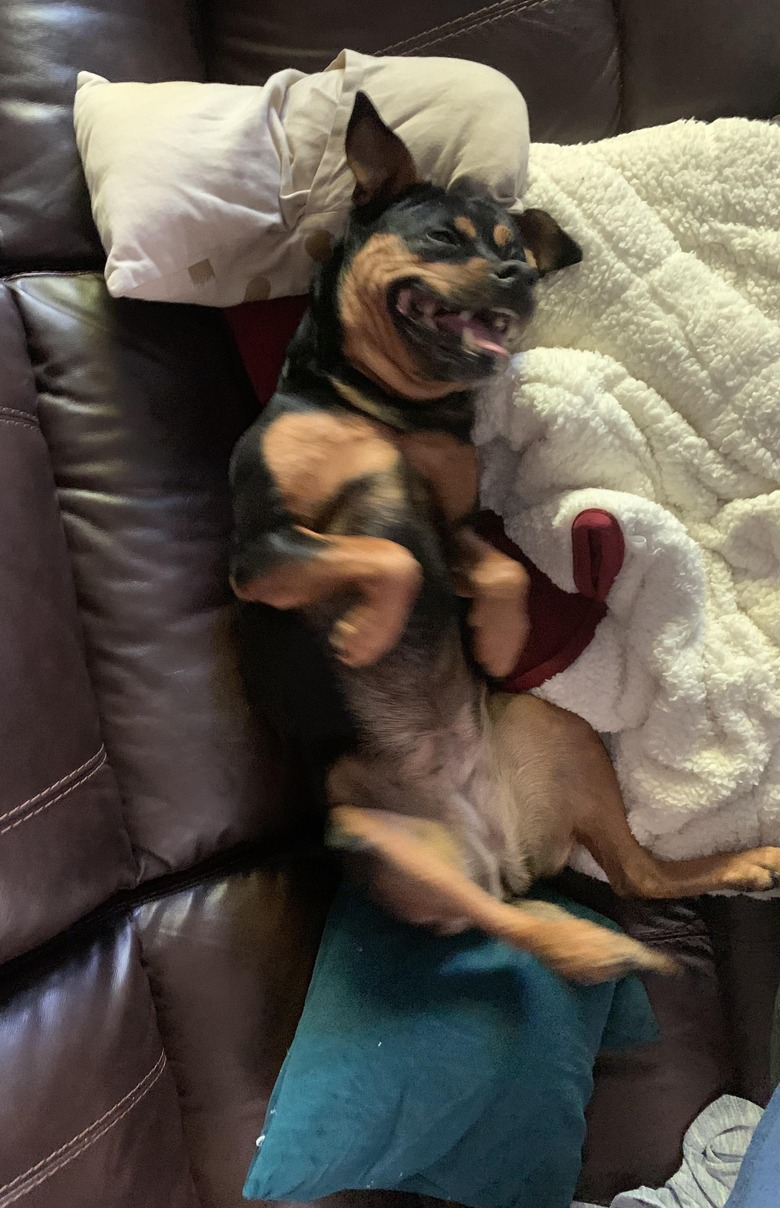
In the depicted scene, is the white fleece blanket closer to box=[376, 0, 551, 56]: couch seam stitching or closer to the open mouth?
the open mouth

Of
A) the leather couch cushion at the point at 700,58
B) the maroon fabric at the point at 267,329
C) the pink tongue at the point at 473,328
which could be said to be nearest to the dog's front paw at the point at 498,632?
the pink tongue at the point at 473,328

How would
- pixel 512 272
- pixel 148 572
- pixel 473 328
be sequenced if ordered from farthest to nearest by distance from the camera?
pixel 148 572
pixel 473 328
pixel 512 272

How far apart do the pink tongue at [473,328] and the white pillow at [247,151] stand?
0.23 meters

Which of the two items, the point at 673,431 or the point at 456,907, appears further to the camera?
the point at 673,431

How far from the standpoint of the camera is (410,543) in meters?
1.37

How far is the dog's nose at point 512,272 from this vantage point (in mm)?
1242

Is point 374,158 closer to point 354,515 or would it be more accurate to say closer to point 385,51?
point 385,51

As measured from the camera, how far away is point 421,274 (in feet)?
4.18

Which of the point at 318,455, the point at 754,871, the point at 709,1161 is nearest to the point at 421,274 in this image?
the point at 318,455

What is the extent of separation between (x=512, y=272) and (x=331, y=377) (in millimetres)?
330

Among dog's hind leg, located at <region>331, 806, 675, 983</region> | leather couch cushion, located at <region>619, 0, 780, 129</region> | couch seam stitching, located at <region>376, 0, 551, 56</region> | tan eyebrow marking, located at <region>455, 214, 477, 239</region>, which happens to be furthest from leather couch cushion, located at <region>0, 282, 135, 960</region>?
leather couch cushion, located at <region>619, 0, 780, 129</region>

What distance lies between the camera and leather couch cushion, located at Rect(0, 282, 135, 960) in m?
1.26

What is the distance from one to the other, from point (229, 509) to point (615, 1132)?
51.6 inches

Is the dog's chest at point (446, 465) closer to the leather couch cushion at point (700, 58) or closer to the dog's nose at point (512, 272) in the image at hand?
the dog's nose at point (512, 272)
